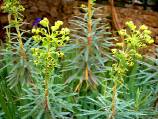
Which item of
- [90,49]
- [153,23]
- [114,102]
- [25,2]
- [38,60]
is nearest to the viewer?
[38,60]

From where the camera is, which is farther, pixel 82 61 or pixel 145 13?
pixel 145 13

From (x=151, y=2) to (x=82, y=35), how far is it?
209 cm

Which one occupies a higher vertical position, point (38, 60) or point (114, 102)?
point (38, 60)

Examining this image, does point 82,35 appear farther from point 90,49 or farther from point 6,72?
point 6,72

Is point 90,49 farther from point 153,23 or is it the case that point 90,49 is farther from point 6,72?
point 153,23

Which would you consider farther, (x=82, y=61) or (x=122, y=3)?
(x=122, y=3)

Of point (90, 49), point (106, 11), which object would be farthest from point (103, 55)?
point (106, 11)

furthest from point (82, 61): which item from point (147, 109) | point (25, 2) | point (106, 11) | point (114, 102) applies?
point (25, 2)

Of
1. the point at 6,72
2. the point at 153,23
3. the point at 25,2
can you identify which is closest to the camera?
the point at 6,72

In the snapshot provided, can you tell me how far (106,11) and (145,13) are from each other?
1.18 ft

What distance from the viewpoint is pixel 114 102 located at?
190 cm

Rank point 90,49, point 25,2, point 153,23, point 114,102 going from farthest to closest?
point 25,2 → point 153,23 → point 90,49 → point 114,102

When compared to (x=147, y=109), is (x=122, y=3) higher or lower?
higher

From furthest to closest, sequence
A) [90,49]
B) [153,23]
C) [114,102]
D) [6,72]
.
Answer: [153,23] < [6,72] < [90,49] < [114,102]
